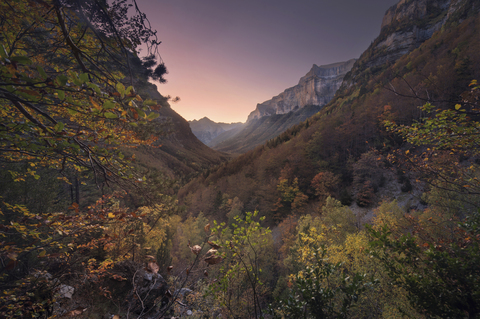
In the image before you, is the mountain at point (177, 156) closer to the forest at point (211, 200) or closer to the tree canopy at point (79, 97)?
the forest at point (211, 200)

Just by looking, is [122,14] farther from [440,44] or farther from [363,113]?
[440,44]

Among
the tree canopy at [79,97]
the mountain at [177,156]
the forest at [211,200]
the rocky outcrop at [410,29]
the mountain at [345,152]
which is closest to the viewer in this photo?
the tree canopy at [79,97]

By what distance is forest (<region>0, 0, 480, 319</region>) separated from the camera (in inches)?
93.6

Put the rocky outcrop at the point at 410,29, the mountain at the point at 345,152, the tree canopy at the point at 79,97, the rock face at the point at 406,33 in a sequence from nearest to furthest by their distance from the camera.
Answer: the tree canopy at the point at 79,97, the mountain at the point at 345,152, the rock face at the point at 406,33, the rocky outcrop at the point at 410,29

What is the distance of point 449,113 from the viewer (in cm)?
358

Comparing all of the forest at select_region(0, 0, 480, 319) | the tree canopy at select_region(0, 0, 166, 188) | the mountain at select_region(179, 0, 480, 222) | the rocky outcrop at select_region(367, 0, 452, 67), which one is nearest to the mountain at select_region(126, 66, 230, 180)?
the mountain at select_region(179, 0, 480, 222)

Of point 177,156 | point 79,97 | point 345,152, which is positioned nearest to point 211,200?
point 345,152

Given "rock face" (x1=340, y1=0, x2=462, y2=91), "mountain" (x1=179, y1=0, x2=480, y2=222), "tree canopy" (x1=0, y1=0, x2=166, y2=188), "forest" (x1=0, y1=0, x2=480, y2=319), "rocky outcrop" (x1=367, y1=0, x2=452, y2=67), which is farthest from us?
"rocky outcrop" (x1=367, y1=0, x2=452, y2=67)

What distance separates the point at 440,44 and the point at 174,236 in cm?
7447

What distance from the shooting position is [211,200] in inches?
1345

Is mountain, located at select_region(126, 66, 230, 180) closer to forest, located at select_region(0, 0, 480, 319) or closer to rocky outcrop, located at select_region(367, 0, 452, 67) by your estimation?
forest, located at select_region(0, 0, 480, 319)

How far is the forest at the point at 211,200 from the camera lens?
238 cm

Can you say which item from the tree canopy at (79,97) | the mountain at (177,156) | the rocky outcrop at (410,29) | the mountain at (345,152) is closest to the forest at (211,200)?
the tree canopy at (79,97)

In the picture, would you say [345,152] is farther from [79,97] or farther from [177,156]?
[177,156]
